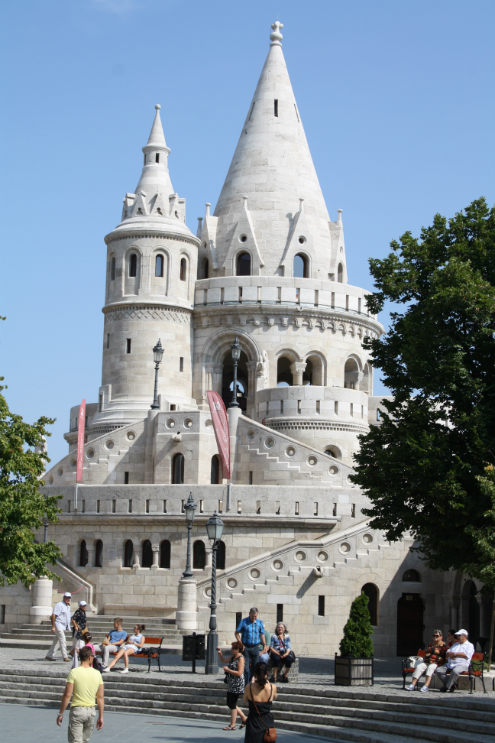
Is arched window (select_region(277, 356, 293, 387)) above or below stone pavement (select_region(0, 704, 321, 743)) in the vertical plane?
above

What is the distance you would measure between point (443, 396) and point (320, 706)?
8.32 metres

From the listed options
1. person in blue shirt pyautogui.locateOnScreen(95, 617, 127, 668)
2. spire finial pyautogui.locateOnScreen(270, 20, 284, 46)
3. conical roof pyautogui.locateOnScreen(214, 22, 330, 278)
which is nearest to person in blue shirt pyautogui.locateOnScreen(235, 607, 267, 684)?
person in blue shirt pyautogui.locateOnScreen(95, 617, 127, 668)

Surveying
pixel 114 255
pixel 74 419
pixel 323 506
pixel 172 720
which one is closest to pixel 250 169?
pixel 114 255

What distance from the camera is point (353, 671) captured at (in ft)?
71.2

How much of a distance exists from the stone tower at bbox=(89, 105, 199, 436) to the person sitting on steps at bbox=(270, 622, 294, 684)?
74.6ft

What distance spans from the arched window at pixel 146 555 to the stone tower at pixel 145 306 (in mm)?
7475

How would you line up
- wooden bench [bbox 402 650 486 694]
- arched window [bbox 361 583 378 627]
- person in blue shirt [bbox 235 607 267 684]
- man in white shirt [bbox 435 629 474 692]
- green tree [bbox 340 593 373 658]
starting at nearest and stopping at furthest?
person in blue shirt [bbox 235 607 267 684] < wooden bench [bbox 402 650 486 694] < man in white shirt [bbox 435 629 474 692] < green tree [bbox 340 593 373 658] < arched window [bbox 361 583 378 627]

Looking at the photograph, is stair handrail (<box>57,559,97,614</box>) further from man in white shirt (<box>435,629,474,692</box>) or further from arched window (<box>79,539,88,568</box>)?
man in white shirt (<box>435,629,474,692</box>)

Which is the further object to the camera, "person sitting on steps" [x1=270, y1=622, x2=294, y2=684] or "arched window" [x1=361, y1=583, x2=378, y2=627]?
"arched window" [x1=361, y1=583, x2=378, y2=627]

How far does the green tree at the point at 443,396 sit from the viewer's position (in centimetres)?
2436

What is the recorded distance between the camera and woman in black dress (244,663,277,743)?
1332cm

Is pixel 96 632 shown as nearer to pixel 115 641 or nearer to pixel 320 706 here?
pixel 115 641

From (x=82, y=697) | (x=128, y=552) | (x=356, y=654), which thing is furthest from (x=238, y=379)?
(x=82, y=697)

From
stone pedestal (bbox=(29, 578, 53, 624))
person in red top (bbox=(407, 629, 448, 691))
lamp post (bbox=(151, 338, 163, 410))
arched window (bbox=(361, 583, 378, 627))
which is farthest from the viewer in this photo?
lamp post (bbox=(151, 338, 163, 410))
